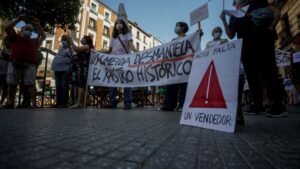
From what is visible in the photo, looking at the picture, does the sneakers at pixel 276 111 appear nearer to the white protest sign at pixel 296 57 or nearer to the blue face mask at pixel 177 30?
the blue face mask at pixel 177 30

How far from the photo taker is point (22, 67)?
15.8 feet

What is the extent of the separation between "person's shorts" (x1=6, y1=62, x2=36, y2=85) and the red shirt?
18 cm

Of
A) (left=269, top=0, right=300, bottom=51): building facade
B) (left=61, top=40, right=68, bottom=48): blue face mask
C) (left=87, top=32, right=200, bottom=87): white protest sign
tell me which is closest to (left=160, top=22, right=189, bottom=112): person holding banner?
(left=87, top=32, right=200, bottom=87): white protest sign

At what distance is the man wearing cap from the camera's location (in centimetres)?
474

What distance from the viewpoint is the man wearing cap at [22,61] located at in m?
4.74

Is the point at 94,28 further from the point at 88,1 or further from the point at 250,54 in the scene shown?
the point at 250,54

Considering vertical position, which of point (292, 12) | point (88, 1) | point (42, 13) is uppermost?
point (88, 1)

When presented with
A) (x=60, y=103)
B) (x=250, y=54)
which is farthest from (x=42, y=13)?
(x=250, y=54)

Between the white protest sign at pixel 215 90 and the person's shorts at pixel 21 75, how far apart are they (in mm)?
3730

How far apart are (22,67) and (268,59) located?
15.0 feet

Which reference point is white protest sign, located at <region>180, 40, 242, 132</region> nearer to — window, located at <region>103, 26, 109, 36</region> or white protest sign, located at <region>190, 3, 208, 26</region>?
white protest sign, located at <region>190, 3, 208, 26</region>

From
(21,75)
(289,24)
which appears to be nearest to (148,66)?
(21,75)

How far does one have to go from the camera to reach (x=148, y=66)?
15.7 ft

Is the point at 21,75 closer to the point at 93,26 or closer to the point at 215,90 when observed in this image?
the point at 215,90
